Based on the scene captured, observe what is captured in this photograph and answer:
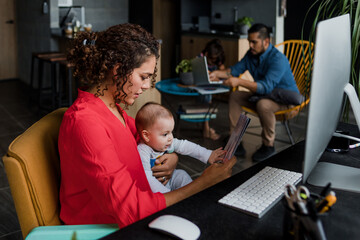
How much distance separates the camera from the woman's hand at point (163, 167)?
1760 mm

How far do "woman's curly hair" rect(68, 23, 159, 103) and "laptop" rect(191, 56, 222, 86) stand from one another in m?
2.31

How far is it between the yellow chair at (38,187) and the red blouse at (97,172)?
0.04 metres

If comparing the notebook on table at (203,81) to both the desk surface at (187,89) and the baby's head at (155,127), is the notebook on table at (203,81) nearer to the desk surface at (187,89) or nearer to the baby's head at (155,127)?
the desk surface at (187,89)

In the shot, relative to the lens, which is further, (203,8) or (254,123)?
(203,8)

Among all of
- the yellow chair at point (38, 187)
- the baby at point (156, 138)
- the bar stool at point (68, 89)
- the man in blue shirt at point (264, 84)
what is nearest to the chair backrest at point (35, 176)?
the yellow chair at point (38, 187)

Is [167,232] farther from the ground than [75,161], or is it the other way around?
[75,161]

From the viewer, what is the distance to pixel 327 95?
41.5 inches

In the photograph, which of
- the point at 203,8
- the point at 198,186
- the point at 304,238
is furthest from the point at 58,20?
the point at 304,238

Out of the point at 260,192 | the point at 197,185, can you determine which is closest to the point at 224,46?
the point at 197,185

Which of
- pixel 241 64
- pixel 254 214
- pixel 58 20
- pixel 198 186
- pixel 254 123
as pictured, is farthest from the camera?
pixel 58 20

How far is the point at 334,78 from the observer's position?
3.69 feet

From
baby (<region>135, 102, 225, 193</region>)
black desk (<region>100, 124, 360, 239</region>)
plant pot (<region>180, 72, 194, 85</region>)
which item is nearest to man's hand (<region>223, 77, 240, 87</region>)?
plant pot (<region>180, 72, 194, 85</region>)

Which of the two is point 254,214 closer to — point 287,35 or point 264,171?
point 264,171

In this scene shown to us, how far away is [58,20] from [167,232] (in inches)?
224
